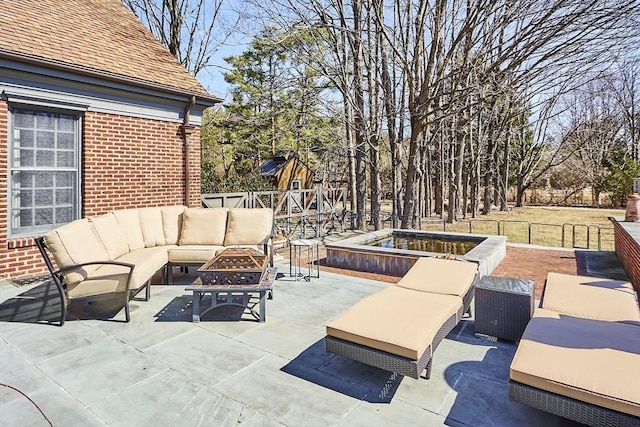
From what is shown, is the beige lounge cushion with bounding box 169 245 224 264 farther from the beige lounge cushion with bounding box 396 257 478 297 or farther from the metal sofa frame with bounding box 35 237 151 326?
the beige lounge cushion with bounding box 396 257 478 297

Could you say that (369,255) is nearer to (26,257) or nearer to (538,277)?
(538,277)

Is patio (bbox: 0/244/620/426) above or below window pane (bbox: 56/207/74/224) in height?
below

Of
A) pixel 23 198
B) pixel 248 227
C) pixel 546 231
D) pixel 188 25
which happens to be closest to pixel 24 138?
pixel 23 198

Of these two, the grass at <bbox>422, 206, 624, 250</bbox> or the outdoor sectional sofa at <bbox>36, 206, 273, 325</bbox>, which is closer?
the outdoor sectional sofa at <bbox>36, 206, 273, 325</bbox>

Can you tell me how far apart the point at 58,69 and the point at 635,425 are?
833 centimetres

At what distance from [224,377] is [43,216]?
5387 millimetres

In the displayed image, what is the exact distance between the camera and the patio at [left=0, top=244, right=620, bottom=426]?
8.89ft

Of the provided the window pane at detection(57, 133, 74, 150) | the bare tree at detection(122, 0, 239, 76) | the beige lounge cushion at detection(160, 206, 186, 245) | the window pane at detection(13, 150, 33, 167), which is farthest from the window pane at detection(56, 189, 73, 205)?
the bare tree at detection(122, 0, 239, 76)

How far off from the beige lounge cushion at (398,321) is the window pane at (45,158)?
20.0ft

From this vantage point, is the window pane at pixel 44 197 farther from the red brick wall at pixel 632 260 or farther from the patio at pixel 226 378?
the red brick wall at pixel 632 260

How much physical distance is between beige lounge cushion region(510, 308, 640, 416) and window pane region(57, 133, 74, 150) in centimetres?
751

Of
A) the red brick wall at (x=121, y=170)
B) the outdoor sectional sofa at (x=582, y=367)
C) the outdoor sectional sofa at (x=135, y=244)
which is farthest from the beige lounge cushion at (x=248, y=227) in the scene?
the outdoor sectional sofa at (x=582, y=367)

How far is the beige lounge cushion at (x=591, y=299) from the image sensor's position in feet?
11.0

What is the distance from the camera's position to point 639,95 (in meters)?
28.5
